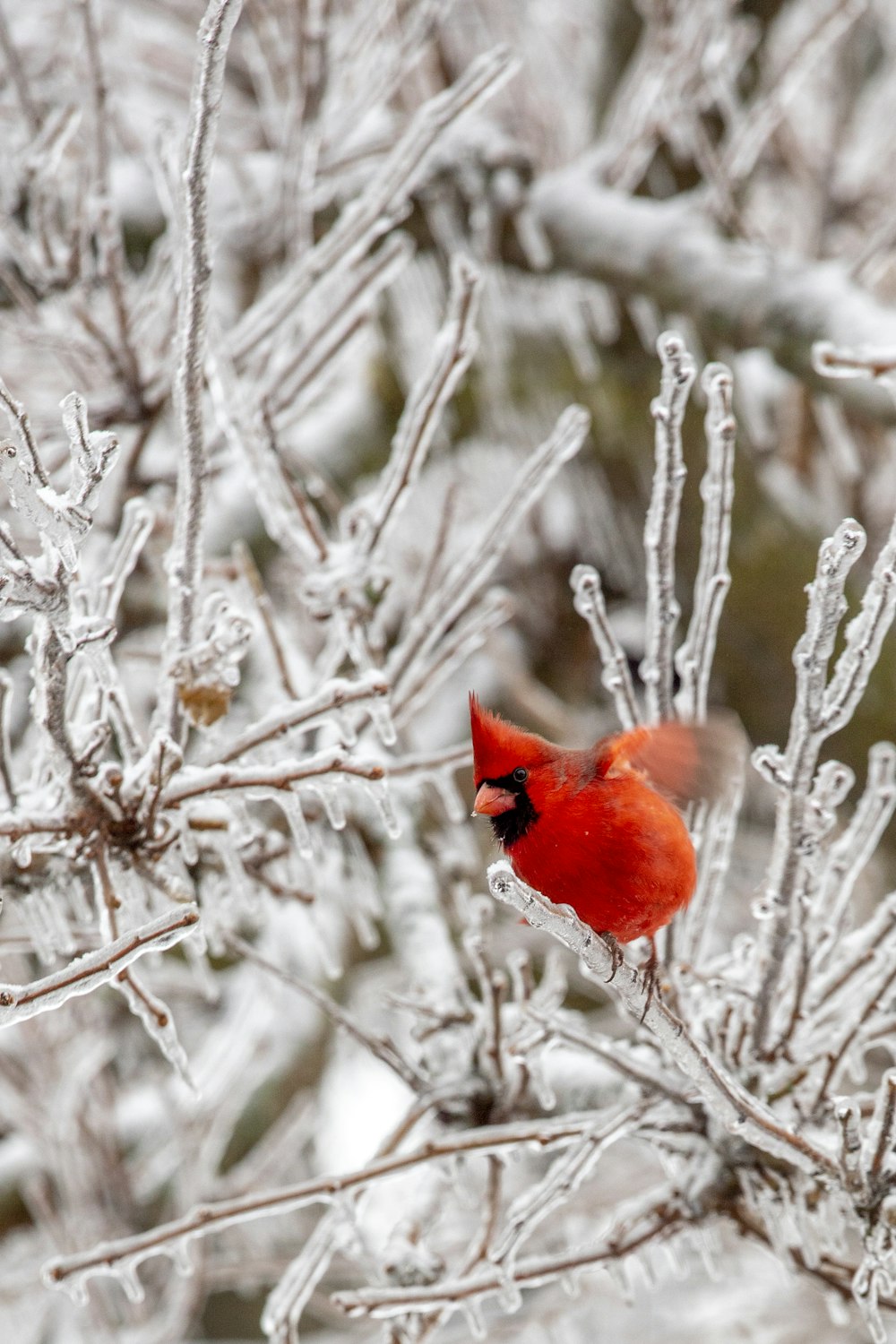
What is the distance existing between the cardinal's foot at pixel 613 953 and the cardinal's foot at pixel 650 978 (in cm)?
5

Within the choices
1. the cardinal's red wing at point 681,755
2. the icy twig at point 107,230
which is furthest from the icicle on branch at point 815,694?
the icy twig at point 107,230

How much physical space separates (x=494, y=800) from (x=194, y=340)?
0.73 meters


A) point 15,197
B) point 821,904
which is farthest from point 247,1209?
point 15,197

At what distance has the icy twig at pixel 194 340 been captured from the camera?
1.32 meters

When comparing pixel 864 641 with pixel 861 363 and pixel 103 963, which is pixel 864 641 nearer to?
pixel 861 363

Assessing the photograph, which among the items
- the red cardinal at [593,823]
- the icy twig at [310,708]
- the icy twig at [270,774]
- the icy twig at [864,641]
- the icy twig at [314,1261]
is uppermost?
the icy twig at [864,641]

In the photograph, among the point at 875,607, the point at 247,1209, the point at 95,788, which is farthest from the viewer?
the point at 247,1209

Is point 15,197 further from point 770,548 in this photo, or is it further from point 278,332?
point 770,548

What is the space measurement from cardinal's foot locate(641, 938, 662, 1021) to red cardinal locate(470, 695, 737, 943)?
0.06m

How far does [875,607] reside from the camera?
1430 millimetres

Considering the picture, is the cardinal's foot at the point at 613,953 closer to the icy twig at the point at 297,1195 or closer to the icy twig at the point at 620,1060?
the icy twig at the point at 620,1060

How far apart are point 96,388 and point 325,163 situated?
1.14m

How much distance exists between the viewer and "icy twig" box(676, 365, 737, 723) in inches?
63.7

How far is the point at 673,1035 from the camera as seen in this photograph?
1.49m
